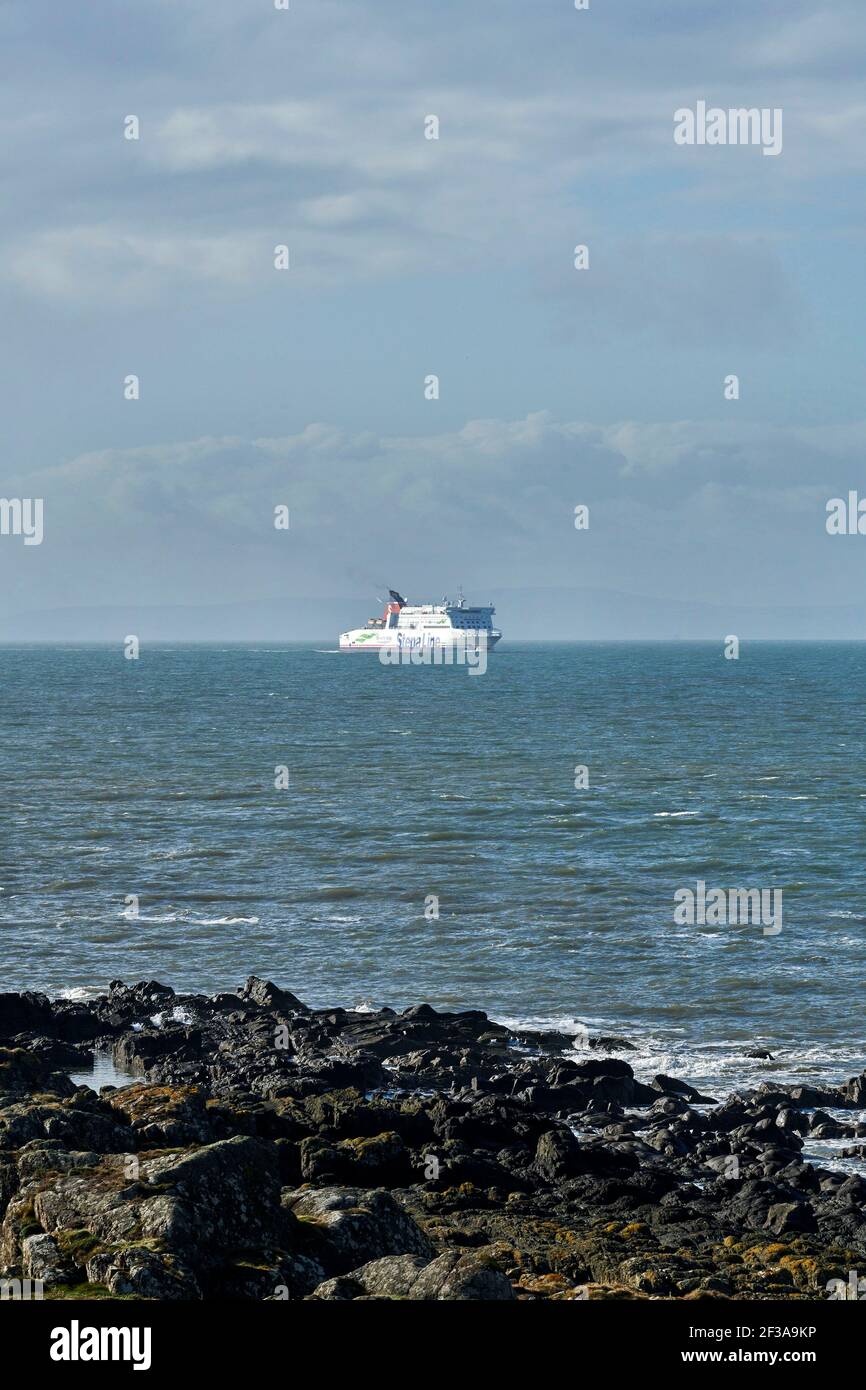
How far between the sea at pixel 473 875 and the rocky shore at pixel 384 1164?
2.67m

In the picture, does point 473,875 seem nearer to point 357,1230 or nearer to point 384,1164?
point 384,1164

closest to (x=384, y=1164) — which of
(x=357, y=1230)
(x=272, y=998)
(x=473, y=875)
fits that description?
(x=357, y=1230)

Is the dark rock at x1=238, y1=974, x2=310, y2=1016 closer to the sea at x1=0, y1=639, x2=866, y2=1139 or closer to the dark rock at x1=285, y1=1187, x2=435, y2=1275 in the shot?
the sea at x1=0, y1=639, x2=866, y2=1139

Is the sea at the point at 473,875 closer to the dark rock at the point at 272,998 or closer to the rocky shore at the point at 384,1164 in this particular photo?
the dark rock at the point at 272,998

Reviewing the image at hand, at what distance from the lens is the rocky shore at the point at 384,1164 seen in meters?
11.9

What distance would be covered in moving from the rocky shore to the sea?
267cm

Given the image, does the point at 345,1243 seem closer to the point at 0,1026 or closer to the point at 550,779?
the point at 0,1026

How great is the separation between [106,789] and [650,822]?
24752 mm

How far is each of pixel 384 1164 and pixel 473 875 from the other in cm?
2591

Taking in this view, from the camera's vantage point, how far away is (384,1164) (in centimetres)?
1800

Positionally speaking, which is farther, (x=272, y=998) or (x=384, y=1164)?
(x=272, y=998)

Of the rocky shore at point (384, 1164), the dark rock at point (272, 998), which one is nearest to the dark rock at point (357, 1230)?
the rocky shore at point (384, 1164)
